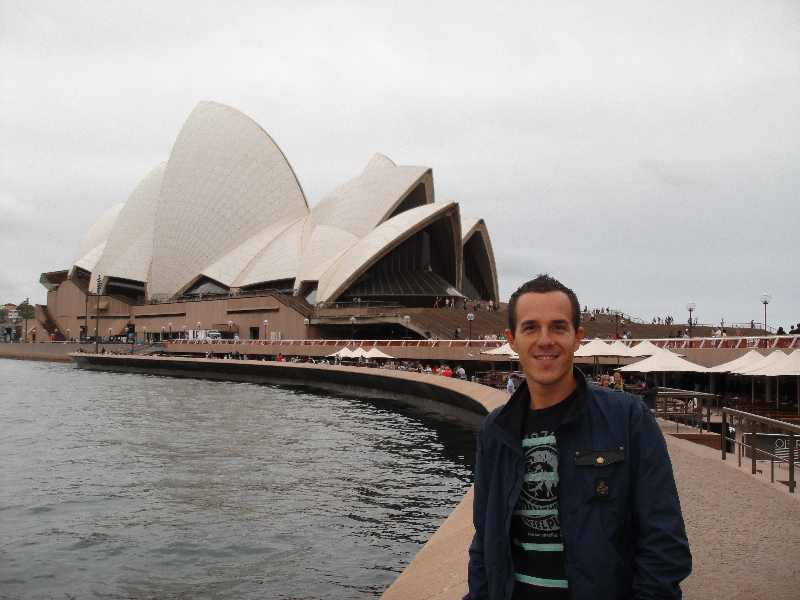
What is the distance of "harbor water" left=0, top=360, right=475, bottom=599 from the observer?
6.14m

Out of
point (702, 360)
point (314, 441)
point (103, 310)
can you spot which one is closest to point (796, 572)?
point (314, 441)

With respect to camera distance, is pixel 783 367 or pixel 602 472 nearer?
pixel 602 472

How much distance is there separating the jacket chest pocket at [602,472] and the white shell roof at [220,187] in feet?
170

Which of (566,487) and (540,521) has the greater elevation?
(566,487)

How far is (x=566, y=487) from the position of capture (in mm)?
1940

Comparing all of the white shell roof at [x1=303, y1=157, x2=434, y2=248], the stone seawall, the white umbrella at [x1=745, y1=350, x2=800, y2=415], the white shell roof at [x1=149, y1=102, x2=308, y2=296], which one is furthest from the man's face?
the stone seawall

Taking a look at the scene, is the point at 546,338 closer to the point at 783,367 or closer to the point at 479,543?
the point at 479,543

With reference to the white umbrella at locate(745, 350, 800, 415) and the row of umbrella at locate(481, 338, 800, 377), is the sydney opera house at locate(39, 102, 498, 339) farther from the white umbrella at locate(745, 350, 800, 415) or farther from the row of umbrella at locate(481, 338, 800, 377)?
the white umbrella at locate(745, 350, 800, 415)

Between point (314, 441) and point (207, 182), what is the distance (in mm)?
42782

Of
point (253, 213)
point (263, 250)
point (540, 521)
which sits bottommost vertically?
point (540, 521)

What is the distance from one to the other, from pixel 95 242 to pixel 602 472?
246ft

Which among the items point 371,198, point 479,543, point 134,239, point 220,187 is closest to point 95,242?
point 134,239

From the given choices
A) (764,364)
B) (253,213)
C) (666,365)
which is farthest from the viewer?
(253,213)

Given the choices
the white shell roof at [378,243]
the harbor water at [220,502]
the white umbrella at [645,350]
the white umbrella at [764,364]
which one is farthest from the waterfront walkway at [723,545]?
the white shell roof at [378,243]
